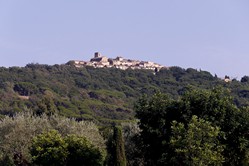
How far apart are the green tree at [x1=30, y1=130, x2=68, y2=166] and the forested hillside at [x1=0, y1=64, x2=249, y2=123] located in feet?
162

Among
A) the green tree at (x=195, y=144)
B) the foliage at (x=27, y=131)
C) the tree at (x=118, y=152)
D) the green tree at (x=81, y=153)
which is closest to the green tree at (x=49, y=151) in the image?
the green tree at (x=81, y=153)

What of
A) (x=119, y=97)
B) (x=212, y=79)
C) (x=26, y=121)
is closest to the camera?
(x=26, y=121)

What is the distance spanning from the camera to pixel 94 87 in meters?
Result: 128

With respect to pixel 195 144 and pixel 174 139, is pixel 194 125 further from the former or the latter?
pixel 174 139

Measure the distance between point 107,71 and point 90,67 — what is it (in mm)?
8460

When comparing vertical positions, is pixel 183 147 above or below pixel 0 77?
below

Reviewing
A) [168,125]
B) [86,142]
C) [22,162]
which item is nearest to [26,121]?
[22,162]

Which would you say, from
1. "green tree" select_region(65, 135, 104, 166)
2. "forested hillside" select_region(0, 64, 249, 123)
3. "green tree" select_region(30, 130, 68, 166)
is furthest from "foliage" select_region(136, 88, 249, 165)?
"forested hillside" select_region(0, 64, 249, 123)

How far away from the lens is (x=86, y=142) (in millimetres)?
31734

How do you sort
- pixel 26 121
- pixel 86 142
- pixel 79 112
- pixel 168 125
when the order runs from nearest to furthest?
pixel 168 125, pixel 86 142, pixel 26 121, pixel 79 112

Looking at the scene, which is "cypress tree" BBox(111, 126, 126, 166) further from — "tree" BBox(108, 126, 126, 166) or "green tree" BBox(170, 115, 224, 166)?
"green tree" BBox(170, 115, 224, 166)

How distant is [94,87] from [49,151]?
9706 cm

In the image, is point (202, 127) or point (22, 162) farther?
point (22, 162)

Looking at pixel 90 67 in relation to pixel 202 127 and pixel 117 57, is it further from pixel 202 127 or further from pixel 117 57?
pixel 202 127
